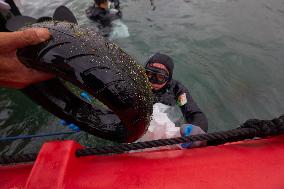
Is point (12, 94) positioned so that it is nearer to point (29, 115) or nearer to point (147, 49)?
point (29, 115)

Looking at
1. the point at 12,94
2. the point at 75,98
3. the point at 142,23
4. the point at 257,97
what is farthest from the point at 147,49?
the point at 75,98

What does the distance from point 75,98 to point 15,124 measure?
2.68 m

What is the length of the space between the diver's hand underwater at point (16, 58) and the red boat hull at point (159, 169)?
0.99 feet

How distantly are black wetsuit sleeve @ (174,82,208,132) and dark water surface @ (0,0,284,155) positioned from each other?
0.78 metres

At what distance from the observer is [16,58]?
50.4 inches

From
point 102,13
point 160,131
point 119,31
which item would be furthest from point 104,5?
point 160,131

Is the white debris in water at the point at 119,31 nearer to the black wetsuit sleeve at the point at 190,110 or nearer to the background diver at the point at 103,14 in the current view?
the background diver at the point at 103,14

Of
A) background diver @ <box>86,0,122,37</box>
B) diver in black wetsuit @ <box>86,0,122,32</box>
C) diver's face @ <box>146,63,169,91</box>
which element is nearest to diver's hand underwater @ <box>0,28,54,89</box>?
diver's face @ <box>146,63,169,91</box>

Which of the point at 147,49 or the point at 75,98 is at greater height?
the point at 75,98

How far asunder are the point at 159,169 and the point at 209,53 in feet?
18.2

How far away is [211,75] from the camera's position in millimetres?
5695

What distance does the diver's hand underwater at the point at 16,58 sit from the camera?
120 cm

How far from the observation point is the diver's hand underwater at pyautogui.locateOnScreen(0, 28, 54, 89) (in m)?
1.20

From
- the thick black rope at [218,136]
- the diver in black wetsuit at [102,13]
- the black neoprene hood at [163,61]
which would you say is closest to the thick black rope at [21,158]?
the thick black rope at [218,136]
